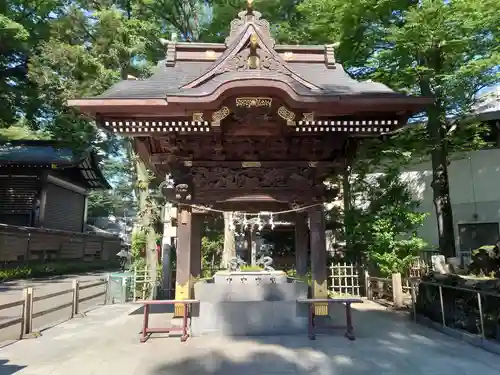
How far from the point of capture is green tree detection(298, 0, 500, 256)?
394 inches

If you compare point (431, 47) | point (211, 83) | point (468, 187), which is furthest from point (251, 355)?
point (468, 187)

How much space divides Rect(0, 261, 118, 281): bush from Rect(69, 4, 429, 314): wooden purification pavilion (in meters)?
12.9

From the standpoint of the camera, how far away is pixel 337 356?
6180 millimetres

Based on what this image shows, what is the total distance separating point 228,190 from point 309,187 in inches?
75.4

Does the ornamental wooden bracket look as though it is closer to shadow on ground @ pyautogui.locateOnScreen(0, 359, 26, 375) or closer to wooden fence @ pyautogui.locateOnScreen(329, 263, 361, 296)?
shadow on ground @ pyautogui.locateOnScreen(0, 359, 26, 375)

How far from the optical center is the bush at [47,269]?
17748mm

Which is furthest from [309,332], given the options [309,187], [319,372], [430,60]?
[430,60]

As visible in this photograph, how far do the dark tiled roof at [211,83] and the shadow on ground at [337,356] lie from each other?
457cm

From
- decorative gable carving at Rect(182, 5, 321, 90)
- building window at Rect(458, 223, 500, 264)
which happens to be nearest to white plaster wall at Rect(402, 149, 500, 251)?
building window at Rect(458, 223, 500, 264)

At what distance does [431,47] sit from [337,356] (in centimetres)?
919

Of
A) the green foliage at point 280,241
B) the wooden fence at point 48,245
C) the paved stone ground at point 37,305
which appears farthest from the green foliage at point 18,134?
the green foliage at point 280,241

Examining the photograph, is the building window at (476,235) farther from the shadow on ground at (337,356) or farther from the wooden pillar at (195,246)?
the wooden pillar at (195,246)

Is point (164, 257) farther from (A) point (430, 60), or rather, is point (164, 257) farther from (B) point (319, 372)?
(A) point (430, 60)

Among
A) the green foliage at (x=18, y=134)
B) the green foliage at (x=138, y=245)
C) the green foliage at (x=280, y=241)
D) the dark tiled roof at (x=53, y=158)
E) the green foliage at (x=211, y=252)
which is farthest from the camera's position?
the green foliage at (x=18, y=134)
